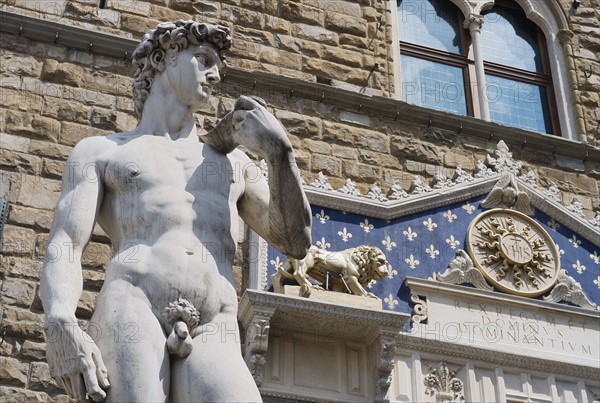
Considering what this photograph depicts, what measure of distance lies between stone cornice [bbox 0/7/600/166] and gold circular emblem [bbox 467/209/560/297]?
3.30ft

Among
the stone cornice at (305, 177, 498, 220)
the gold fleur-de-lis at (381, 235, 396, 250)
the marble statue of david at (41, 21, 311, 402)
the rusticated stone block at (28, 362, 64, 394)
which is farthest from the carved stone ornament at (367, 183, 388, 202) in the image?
the marble statue of david at (41, 21, 311, 402)

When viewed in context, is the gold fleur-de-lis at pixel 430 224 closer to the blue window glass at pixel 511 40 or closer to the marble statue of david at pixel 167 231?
the blue window glass at pixel 511 40

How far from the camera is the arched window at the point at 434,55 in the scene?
977 centimetres

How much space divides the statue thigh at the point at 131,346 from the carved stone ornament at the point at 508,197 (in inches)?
185

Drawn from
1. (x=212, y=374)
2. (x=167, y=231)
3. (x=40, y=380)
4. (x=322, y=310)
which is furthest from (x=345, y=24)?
(x=212, y=374)

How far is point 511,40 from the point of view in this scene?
10.5 m

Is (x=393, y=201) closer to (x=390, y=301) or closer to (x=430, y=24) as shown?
(x=390, y=301)

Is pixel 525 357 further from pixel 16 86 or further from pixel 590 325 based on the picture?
pixel 16 86

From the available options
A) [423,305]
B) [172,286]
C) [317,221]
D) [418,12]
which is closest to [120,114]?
[317,221]

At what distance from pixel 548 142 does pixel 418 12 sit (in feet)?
5.89

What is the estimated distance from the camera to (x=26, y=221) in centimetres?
750

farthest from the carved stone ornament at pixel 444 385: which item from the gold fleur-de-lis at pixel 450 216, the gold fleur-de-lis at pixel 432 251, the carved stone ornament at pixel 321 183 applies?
the carved stone ornament at pixel 321 183

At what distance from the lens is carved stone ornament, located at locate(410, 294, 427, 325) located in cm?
757

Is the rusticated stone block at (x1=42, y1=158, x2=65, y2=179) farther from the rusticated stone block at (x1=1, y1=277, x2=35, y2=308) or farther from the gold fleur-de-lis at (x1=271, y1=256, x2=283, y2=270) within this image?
the gold fleur-de-lis at (x1=271, y1=256, x2=283, y2=270)
